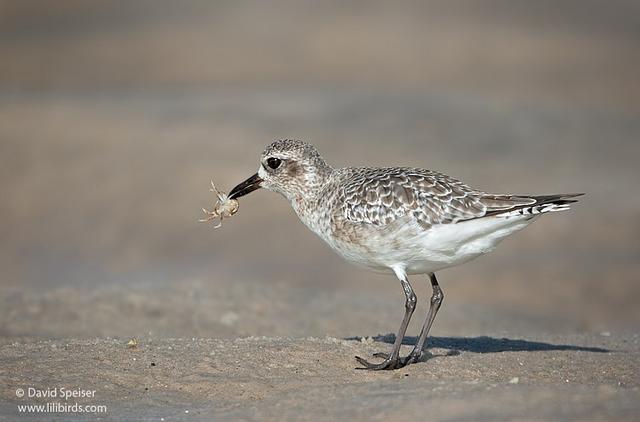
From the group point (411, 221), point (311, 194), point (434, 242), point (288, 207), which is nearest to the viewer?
point (434, 242)

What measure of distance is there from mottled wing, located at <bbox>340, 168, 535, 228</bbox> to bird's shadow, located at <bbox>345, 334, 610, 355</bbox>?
1792mm

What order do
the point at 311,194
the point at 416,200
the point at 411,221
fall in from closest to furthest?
the point at 411,221, the point at 416,200, the point at 311,194

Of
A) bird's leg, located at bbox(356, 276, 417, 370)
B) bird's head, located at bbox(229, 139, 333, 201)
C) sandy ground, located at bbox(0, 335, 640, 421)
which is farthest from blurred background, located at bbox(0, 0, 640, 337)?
bird's leg, located at bbox(356, 276, 417, 370)

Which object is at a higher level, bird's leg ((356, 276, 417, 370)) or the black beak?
the black beak

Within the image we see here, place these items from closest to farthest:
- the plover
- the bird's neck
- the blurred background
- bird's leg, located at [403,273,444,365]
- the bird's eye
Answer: the plover → bird's leg, located at [403,273,444,365] → the bird's neck → the bird's eye → the blurred background

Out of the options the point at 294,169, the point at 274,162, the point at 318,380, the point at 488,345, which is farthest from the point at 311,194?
the point at 488,345

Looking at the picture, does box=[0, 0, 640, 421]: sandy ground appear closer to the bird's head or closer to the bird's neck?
the bird's neck

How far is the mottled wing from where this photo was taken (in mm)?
9258

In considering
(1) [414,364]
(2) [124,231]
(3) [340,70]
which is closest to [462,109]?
(3) [340,70]

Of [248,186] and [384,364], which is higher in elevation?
[248,186]

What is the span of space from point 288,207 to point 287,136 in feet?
8.54

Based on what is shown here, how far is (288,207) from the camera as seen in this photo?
19.9m

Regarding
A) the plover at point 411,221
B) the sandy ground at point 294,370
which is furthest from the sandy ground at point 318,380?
the plover at point 411,221

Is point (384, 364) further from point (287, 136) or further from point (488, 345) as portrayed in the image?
point (287, 136)
